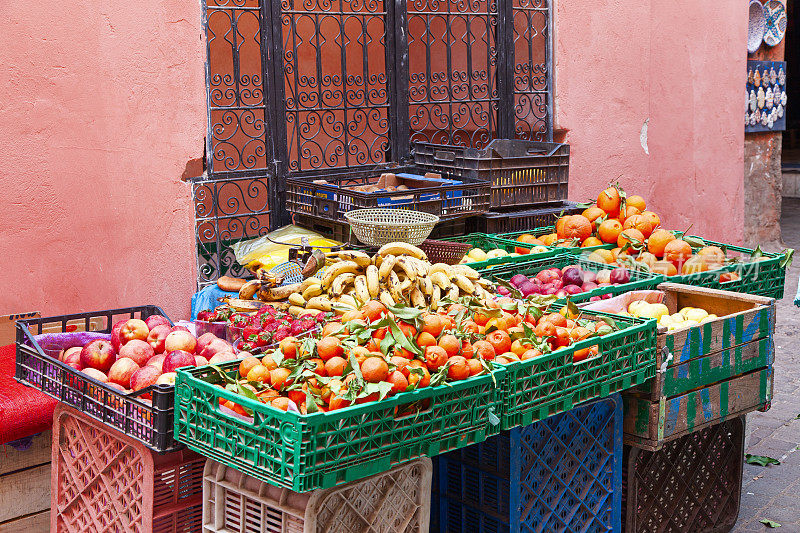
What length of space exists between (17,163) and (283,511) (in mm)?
2879

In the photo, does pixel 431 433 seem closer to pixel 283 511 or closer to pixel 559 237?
pixel 283 511

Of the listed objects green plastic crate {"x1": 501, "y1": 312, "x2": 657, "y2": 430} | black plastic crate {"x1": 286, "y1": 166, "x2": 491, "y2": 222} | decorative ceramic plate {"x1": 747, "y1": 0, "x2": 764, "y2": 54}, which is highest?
decorative ceramic plate {"x1": 747, "y1": 0, "x2": 764, "y2": 54}

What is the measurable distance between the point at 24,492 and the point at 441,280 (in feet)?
6.90

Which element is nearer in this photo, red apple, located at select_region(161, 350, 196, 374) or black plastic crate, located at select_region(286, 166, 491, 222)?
red apple, located at select_region(161, 350, 196, 374)

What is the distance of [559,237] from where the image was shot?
19.1 ft

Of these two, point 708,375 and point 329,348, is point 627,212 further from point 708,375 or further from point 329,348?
point 329,348

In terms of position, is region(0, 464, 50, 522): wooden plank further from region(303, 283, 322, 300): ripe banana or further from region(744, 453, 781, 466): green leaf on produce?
region(744, 453, 781, 466): green leaf on produce

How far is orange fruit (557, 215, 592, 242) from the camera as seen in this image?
5.68 metres

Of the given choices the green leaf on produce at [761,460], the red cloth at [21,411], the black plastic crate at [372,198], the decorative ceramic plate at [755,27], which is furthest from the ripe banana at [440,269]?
the decorative ceramic plate at [755,27]

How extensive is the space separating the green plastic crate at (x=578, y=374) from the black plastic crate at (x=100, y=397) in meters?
1.19

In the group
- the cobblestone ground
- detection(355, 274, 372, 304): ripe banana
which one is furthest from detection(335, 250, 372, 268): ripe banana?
the cobblestone ground

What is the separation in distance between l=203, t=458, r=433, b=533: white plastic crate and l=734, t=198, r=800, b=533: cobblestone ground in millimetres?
2301

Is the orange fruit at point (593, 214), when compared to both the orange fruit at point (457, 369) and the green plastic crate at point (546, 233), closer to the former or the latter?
the green plastic crate at point (546, 233)

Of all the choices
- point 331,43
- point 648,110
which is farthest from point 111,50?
point 648,110
